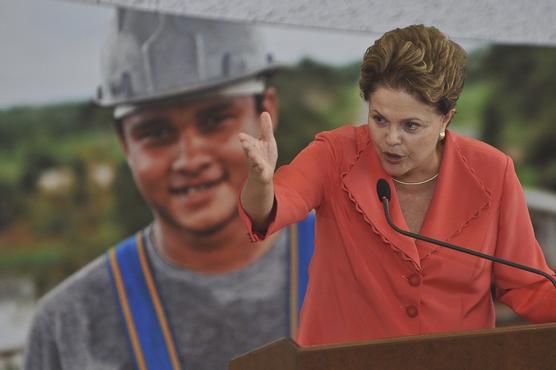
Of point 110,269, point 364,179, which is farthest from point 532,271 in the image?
point 110,269

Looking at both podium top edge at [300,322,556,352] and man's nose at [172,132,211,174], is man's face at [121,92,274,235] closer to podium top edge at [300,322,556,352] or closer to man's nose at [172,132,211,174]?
man's nose at [172,132,211,174]

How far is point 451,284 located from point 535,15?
2.99 ft

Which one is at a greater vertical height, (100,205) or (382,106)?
(382,106)

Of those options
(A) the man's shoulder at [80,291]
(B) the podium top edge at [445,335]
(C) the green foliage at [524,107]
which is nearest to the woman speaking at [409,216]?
(B) the podium top edge at [445,335]

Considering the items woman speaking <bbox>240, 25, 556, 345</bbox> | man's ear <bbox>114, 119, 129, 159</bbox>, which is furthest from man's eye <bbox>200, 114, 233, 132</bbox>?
woman speaking <bbox>240, 25, 556, 345</bbox>

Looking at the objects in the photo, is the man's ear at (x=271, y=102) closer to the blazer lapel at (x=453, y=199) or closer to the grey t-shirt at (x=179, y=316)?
the grey t-shirt at (x=179, y=316)

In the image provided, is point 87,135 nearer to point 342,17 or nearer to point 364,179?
point 342,17

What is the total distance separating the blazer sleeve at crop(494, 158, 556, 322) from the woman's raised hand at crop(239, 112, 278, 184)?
0.49 m

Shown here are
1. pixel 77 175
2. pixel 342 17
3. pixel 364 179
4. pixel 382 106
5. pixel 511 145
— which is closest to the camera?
pixel 382 106

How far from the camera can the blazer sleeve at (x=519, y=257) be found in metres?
1.58

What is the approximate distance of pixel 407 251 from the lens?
5.08 ft

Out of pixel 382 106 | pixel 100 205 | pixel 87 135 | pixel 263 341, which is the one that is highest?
pixel 382 106

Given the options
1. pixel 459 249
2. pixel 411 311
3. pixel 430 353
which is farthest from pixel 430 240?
pixel 430 353

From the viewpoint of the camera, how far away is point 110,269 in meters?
2.82
